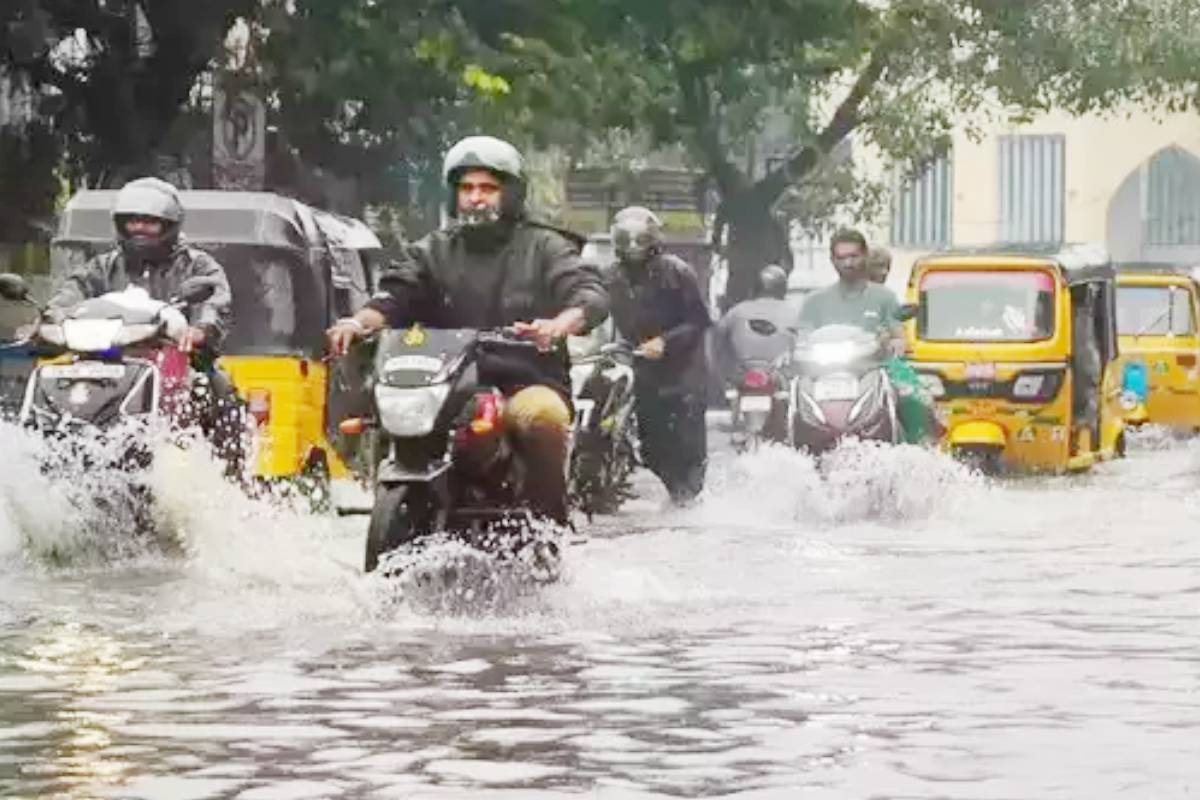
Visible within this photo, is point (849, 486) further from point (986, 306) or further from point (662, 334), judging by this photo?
point (986, 306)

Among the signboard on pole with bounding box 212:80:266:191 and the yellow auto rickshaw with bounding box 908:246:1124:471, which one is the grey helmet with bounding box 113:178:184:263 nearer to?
the signboard on pole with bounding box 212:80:266:191

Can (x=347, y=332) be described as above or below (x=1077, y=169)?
below

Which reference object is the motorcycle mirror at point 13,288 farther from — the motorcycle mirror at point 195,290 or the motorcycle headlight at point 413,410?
the motorcycle headlight at point 413,410

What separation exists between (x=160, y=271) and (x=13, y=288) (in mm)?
868

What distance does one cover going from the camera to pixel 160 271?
17.6 metres

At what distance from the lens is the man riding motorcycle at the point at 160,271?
17.4m

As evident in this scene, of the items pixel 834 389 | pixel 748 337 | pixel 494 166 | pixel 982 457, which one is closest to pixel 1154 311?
pixel 982 457

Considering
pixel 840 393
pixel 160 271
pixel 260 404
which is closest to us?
pixel 160 271

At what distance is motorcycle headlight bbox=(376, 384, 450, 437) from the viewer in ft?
43.8

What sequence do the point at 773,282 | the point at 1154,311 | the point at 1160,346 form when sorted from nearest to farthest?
the point at 773,282, the point at 1160,346, the point at 1154,311

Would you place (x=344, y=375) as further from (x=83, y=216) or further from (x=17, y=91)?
(x=17, y=91)

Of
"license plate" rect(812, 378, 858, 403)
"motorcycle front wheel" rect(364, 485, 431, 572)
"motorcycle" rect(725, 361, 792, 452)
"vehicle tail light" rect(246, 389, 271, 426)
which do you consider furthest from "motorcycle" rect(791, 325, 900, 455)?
"motorcycle front wheel" rect(364, 485, 431, 572)

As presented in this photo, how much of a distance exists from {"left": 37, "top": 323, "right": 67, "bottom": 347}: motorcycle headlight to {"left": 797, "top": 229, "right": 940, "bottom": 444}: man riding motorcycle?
6.82 metres

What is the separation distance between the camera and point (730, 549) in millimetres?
18344
